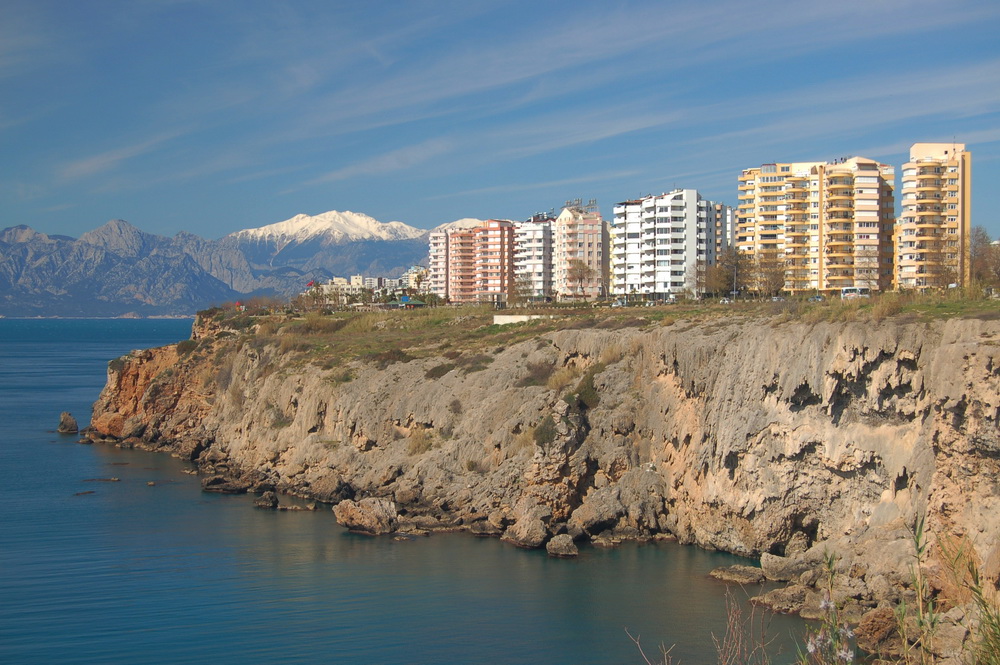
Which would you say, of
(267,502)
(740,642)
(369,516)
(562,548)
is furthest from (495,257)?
(740,642)

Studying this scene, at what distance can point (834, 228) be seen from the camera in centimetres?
7938

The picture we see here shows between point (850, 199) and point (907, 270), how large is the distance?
25.6ft

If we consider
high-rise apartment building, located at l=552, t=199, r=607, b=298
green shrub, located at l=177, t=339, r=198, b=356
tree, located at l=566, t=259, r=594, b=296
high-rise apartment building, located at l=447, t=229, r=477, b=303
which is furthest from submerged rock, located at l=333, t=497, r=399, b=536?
high-rise apartment building, located at l=447, t=229, r=477, b=303

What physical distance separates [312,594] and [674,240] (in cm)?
6941

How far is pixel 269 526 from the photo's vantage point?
124 ft

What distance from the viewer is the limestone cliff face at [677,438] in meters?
26.6

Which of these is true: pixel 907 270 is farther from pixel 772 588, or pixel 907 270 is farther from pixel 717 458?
pixel 772 588

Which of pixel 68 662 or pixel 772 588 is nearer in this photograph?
pixel 68 662

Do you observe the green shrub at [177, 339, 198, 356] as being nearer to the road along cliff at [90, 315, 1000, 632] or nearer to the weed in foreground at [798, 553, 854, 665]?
the road along cliff at [90, 315, 1000, 632]

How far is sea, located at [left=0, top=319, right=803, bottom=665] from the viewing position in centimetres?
2406

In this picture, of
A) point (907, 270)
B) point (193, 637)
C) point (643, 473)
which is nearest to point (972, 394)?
point (643, 473)

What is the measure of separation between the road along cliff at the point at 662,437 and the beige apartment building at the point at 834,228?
35.3m

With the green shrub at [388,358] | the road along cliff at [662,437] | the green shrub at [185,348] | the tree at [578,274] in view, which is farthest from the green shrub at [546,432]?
the tree at [578,274]

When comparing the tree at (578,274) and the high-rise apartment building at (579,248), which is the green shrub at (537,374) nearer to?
the tree at (578,274)
